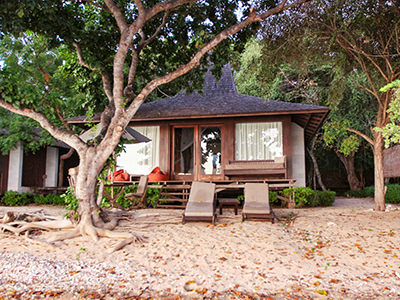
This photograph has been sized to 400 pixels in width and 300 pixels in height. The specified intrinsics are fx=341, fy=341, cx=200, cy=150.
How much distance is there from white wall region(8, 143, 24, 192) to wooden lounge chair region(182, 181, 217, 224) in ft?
36.2

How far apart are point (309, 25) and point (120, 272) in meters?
8.45

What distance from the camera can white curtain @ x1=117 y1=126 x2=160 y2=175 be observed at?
1352cm

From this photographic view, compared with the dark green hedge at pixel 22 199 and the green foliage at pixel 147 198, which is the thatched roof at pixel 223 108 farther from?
the dark green hedge at pixel 22 199

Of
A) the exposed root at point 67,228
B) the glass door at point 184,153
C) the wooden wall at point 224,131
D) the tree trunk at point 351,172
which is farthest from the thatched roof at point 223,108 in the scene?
the tree trunk at point 351,172

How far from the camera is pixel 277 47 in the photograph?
10695mm

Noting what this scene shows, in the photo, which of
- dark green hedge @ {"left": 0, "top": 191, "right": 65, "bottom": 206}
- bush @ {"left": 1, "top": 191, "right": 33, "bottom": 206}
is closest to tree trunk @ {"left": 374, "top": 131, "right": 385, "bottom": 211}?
dark green hedge @ {"left": 0, "top": 191, "right": 65, "bottom": 206}

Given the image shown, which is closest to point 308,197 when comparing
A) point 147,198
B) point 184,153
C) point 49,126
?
point 184,153

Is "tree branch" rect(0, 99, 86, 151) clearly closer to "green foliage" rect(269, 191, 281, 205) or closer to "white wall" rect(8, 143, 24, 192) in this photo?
"green foliage" rect(269, 191, 281, 205)

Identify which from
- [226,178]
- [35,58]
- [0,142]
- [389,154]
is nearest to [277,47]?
[226,178]

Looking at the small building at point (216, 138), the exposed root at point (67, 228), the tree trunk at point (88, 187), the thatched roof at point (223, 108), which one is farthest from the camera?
the small building at point (216, 138)

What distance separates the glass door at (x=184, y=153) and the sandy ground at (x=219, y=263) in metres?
5.47

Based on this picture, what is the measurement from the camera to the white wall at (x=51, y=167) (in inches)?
709

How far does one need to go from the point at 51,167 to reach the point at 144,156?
723 cm

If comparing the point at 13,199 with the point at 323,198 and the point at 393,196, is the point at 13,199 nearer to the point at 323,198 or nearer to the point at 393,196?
the point at 323,198
